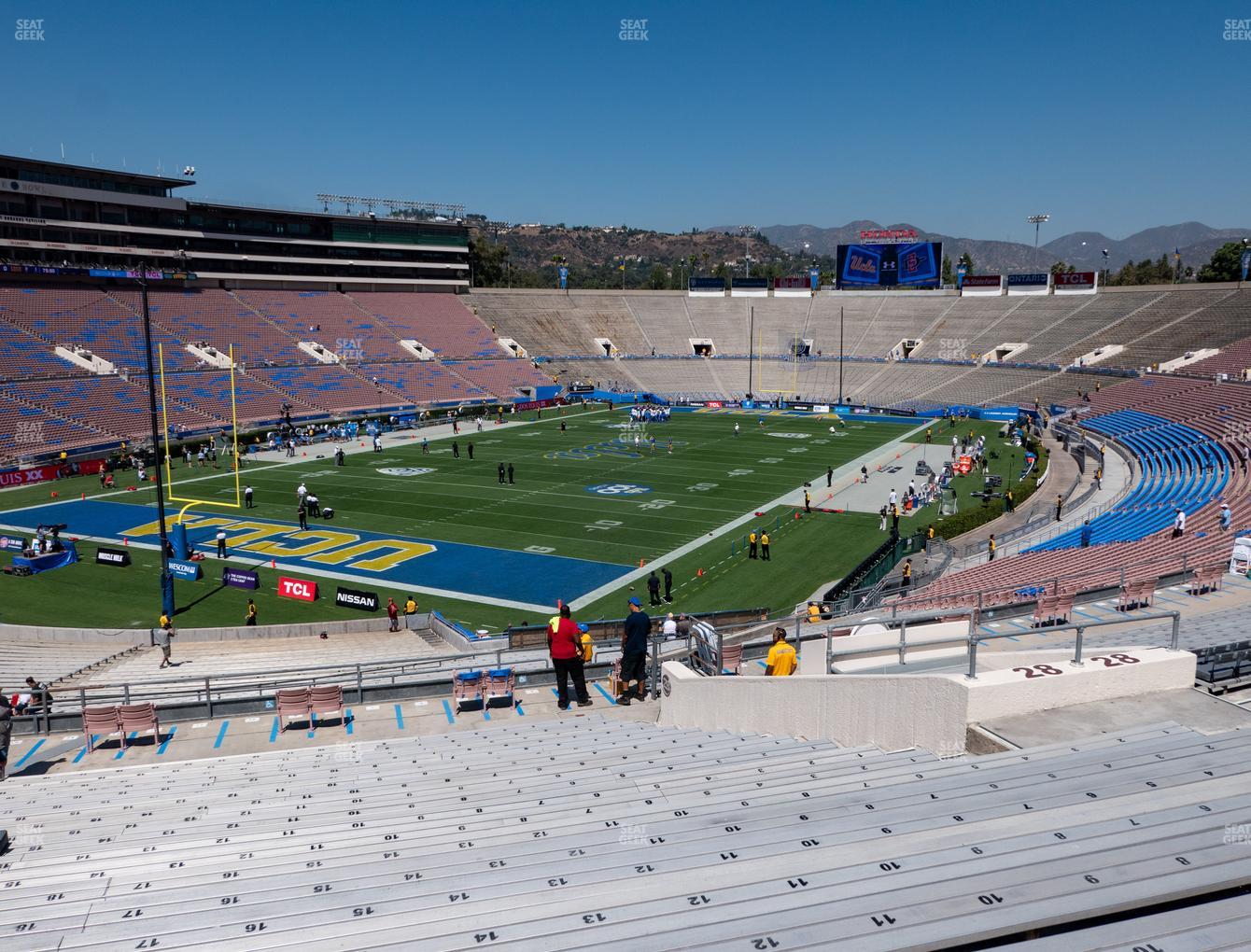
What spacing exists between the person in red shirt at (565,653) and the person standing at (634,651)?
563 mm

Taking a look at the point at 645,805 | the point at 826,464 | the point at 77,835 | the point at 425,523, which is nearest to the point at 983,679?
the point at 645,805

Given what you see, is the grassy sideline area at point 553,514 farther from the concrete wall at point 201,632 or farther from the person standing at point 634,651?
the person standing at point 634,651

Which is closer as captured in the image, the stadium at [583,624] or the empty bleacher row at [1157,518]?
the stadium at [583,624]

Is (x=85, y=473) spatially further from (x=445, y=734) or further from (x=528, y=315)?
(x=528, y=315)

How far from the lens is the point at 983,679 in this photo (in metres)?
6.64

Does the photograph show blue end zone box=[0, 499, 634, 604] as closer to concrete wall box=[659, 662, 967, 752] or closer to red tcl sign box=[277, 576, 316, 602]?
red tcl sign box=[277, 576, 316, 602]

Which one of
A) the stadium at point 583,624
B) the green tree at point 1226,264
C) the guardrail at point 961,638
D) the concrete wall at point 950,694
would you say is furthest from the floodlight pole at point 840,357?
the concrete wall at point 950,694

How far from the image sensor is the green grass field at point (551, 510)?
932 inches

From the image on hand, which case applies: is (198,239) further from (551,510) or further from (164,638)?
(164,638)

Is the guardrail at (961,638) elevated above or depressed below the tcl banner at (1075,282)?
below

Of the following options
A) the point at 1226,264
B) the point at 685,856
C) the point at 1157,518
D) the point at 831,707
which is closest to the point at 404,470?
the point at 1157,518

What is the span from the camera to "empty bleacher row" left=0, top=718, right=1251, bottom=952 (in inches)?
142

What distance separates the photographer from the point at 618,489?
37875 millimetres

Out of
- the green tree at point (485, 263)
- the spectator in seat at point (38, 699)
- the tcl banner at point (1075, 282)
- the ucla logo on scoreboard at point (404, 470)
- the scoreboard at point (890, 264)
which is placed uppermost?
the green tree at point (485, 263)
